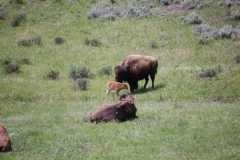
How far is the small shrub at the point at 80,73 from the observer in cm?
3359

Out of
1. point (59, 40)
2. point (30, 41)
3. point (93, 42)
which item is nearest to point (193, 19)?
point (93, 42)

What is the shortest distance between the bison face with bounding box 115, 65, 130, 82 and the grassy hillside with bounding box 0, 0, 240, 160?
1.17 metres

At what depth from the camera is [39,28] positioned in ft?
152

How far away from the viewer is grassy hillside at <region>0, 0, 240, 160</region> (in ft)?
61.5

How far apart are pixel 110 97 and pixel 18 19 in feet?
69.5

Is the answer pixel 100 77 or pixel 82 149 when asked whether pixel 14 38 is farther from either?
pixel 82 149

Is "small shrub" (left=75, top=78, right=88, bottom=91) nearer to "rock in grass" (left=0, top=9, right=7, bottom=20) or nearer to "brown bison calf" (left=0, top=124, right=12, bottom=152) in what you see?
"brown bison calf" (left=0, top=124, right=12, bottom=152)

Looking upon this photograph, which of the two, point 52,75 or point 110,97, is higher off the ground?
point 110,97

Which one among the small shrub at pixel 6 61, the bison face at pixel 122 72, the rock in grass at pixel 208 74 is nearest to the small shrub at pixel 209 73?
the rock in grass at pixel 208 74

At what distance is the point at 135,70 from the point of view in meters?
30.5

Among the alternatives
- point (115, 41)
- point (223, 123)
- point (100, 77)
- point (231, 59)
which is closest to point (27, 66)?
point (100, 77)

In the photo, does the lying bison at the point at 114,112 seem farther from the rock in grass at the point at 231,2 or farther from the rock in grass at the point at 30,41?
the rock in grass at the point at 231,2

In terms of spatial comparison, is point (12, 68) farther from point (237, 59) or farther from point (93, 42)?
point (237, 59)

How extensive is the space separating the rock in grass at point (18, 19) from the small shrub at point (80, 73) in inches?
545
